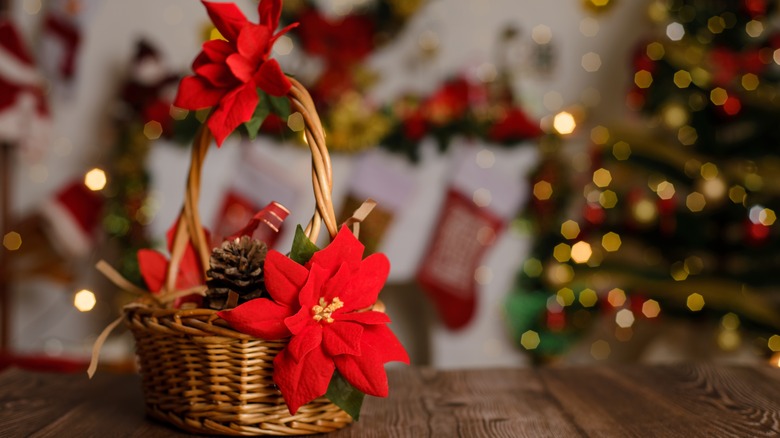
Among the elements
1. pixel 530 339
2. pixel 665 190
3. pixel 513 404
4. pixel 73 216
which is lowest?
pixel 530 339

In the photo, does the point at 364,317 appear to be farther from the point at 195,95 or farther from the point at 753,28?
the point at 753,28

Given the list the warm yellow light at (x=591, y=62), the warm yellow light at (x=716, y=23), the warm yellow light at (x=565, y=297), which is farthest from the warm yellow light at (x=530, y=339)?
the warm yellow light at (x=716, y=23)

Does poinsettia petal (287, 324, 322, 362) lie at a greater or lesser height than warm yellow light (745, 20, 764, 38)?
lesser

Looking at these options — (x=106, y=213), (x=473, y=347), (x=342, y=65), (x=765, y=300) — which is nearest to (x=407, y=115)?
(x=342, y=65)

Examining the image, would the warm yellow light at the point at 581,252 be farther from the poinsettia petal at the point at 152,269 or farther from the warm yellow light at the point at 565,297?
the poinsettia petal at the point at 152,269

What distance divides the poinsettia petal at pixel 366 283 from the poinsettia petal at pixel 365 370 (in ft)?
0.15

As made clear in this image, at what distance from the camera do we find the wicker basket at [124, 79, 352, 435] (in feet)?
2.48

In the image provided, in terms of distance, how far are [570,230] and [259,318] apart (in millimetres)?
2055

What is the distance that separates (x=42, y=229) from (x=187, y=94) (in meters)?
2.10

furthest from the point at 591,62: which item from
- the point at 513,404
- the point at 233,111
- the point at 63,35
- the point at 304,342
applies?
the point at 304,342

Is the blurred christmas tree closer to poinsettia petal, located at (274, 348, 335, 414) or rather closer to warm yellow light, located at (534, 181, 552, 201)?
warm yellow light, located at (534, 181, 552, 201)

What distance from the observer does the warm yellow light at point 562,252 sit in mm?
2619

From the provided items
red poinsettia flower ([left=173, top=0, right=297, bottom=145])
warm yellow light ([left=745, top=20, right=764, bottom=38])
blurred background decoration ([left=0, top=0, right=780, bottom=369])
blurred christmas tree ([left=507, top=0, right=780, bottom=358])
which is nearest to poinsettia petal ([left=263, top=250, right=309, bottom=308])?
red poinsettia flower ([left=173, top=0, right=297, bottom=145])

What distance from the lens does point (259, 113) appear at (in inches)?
33.9
